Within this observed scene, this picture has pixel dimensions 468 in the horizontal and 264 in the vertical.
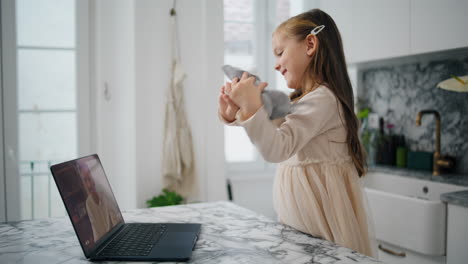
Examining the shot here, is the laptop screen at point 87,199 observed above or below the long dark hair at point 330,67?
below

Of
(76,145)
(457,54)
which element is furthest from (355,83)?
(76,145)

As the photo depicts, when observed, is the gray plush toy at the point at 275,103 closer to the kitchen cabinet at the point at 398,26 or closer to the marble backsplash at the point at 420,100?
the kitchen cabinet at the point at 398,26

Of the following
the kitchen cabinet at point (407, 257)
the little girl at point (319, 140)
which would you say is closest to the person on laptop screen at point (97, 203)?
the little girl at point (319, 140)

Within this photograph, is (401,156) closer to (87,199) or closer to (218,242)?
(218,242)

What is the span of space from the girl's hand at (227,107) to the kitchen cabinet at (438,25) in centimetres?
142

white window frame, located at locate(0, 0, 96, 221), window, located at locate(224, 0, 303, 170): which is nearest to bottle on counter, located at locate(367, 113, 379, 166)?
window, located at locate(224, 0, 303, 170)

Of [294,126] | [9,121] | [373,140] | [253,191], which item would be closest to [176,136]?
[9,121]

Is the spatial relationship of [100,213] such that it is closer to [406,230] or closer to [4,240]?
[4,240]

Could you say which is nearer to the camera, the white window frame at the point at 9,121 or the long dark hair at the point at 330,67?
the long dark hair at the point at 330,67

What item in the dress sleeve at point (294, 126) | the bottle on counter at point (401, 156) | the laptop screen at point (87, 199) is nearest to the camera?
the laptop screen at point (87, 199)

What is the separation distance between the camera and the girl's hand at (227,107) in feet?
3.06

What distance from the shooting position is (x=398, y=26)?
2135mm

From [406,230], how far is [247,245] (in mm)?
1303

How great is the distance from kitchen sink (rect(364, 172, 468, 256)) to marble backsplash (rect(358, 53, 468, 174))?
A: 332mm
